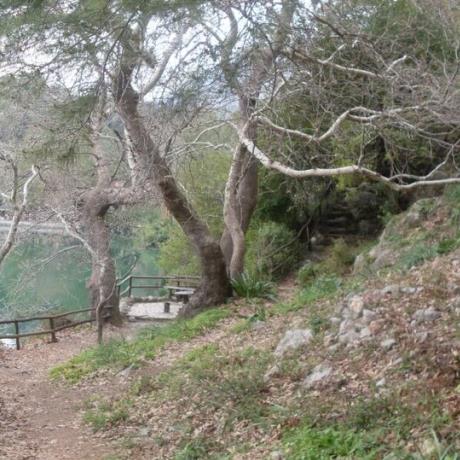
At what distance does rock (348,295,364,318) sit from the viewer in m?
8.23

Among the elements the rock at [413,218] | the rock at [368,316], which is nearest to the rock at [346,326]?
the rock at [368,316]

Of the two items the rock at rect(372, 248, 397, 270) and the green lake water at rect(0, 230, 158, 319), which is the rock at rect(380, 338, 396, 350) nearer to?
the rock at rect(372, 248, 397, 270)

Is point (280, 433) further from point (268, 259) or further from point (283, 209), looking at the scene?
point (283, 209)

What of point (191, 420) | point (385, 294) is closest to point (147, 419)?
point (191, 420)

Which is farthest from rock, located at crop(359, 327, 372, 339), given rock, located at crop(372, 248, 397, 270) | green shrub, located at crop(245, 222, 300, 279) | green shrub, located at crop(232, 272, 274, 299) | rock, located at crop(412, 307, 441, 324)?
green shrub, located at crop(245, 222, 300, 279)

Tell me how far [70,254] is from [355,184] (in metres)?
9.82

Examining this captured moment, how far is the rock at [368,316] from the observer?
7816 mm

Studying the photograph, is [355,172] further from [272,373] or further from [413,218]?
[413,218]

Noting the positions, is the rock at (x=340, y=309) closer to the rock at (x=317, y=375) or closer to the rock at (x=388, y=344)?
the rock at (x=317, y=375)

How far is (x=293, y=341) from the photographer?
28.6 feet

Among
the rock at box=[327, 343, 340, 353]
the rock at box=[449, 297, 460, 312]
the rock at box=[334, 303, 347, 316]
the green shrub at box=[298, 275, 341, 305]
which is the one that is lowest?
the rock at box=[327, 343, 340, 353]

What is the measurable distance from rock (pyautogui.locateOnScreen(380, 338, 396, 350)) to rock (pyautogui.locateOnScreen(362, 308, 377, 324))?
2.29 feet

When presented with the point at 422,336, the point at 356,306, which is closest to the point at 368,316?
the point at 356,306

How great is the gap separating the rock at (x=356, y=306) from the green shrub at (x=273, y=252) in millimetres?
10113
